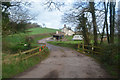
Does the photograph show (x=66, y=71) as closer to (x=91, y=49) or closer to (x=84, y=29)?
(x=91, y=49)

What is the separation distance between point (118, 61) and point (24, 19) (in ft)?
39.8

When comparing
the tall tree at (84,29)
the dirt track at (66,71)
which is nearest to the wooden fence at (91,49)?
the tall tree at (84,29)

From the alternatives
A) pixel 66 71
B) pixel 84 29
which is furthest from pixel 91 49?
pixel 66 71

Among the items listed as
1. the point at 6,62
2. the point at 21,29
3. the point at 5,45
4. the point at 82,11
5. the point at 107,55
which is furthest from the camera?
the point at 21,29

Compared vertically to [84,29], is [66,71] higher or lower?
lower

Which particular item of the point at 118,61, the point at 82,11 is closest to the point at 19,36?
the point at 82,11

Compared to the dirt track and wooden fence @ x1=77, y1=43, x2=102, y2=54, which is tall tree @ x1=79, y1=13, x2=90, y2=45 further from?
the dirt track

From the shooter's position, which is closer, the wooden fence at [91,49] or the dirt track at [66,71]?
the dirt track at [66,71]

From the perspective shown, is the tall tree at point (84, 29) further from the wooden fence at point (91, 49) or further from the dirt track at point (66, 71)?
the dirt track at point (66, 71)

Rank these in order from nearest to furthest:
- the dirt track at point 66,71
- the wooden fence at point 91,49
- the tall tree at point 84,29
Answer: the dirt track at point 66,71 < the wooden fence at point 91,49 < the tall tree at point 84,29

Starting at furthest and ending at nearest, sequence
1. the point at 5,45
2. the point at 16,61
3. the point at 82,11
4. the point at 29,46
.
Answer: the point at 29,46 → the point at 82,11 → the point at 5,45 → the point at 16,61

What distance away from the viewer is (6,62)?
6758 mm

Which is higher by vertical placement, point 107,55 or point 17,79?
point 107,55

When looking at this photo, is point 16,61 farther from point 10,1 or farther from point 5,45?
point 10,1
